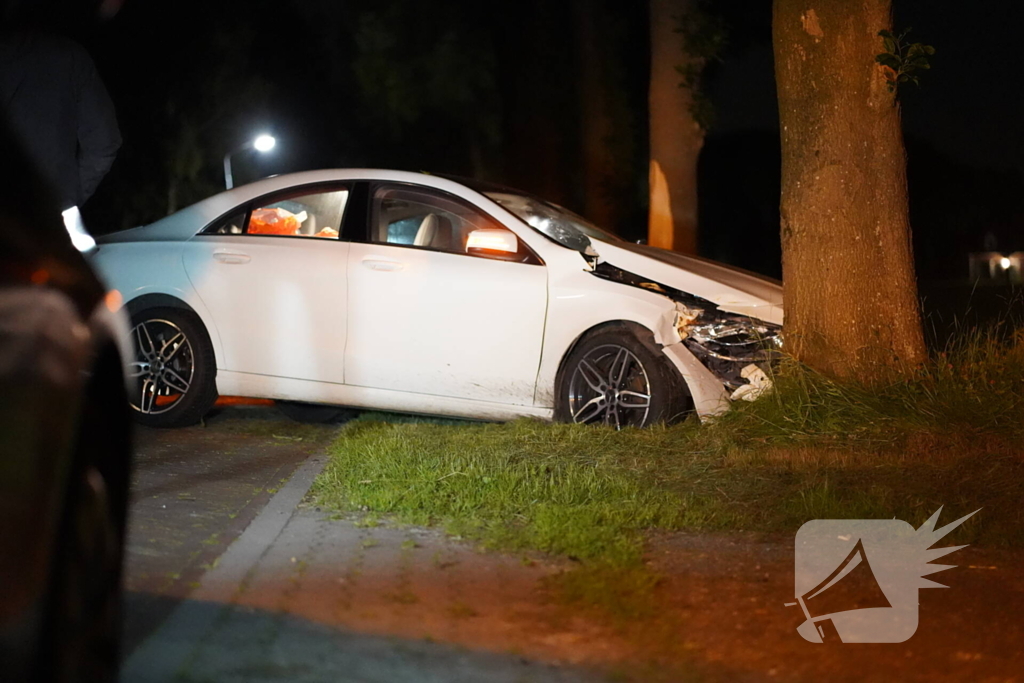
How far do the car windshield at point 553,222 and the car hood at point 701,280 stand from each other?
0.15m

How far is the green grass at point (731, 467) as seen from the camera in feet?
18.3

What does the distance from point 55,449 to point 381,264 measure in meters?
5.01

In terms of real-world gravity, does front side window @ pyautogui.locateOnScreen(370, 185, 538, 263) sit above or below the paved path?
above

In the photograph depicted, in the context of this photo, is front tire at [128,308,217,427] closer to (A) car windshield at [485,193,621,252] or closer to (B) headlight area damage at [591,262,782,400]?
(A) car windshield at [485,193,621,252]

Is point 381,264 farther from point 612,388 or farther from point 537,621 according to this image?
point 537,621

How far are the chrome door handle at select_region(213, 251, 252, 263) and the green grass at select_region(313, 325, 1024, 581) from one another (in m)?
1.26

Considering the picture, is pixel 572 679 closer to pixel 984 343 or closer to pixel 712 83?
pixel 984 343

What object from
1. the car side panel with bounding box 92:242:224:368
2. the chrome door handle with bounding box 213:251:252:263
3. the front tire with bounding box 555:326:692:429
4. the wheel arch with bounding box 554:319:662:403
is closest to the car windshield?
the wheel arch with bounding box 554:319:662:403

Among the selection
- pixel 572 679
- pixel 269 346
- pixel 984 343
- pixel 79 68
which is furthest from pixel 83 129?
pixel 984 343

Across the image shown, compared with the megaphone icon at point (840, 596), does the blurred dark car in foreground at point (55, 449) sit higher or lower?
higher

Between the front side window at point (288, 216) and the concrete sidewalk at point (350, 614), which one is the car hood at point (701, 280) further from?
the concrete sidewalk at point (350, 614)

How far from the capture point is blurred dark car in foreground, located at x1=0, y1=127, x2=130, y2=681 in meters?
2.62

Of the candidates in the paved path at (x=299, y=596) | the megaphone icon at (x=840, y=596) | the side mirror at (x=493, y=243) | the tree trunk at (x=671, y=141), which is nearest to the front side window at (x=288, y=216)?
the side mirror at (x=493, y=243)

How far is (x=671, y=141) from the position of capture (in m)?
14.0
